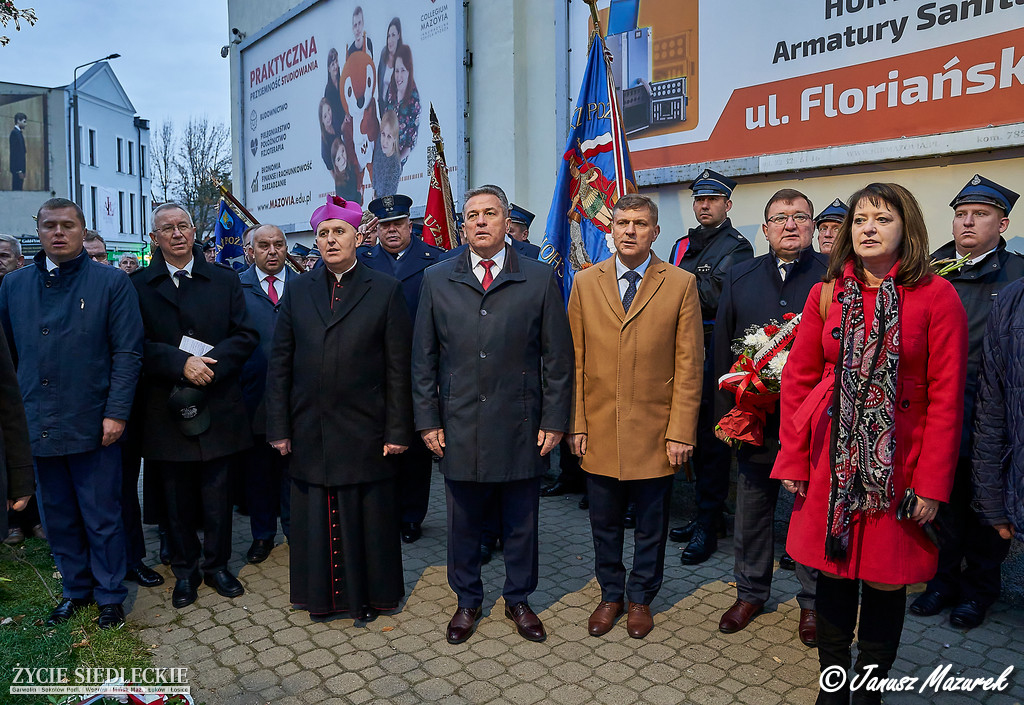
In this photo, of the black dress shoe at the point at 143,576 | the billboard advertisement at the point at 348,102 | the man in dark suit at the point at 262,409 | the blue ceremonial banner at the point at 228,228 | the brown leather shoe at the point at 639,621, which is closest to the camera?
the brown leather shoe at the point at 639,621

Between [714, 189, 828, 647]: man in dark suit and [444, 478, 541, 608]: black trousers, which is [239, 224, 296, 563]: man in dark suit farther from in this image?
[714, 189, 828, 647]: man in dark suit

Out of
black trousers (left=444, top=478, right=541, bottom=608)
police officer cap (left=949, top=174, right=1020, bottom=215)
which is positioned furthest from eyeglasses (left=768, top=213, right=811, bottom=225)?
black trousers (left=444, top=478, right=541, bottom=608)

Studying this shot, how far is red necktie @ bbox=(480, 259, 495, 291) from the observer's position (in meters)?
3.85

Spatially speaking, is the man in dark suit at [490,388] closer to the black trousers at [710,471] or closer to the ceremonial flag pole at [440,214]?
the black trousers at [710,471]

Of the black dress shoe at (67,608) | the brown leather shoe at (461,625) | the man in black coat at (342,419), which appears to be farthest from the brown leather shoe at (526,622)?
the black dress shoe at (67,608)

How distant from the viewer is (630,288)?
3.86 meters

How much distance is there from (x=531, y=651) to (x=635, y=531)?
0.77 m

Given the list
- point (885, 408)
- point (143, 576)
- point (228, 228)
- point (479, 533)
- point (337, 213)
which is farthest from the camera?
point (228, 228)

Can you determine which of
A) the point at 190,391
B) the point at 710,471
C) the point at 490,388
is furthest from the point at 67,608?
the point at 710,471

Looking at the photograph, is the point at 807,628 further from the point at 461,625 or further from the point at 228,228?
the point at 228,228

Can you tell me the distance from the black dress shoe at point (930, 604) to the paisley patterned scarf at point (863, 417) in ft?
5.94

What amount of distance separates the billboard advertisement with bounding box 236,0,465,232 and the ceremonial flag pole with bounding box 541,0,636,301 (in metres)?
→ 2.74

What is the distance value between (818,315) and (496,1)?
7.03 m

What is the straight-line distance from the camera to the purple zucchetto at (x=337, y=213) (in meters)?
4.11
